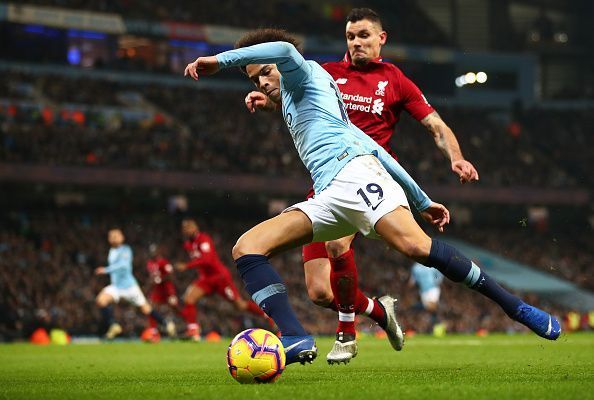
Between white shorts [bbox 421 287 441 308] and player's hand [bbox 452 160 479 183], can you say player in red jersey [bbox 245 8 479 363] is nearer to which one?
player's hand [bbox 452 160 479 183]

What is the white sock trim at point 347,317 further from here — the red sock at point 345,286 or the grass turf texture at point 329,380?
the grass turf texture at point 329,380

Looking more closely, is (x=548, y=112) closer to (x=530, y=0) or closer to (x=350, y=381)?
(x=530, y=0)

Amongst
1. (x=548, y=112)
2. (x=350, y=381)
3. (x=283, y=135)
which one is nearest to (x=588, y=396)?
(x=350, y=381)

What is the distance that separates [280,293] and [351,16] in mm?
2744

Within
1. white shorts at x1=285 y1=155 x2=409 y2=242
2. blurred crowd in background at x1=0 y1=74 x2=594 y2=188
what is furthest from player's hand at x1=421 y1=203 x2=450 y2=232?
blurred crowd in background at x1=0 y1=74 x2=594 y2=188

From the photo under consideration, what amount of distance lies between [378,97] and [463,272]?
7.54ft

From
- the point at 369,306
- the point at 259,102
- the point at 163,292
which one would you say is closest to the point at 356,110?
the point at 259,102

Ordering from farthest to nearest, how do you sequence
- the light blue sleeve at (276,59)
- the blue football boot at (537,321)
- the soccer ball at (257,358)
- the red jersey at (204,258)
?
the red jersey at (204,258) < the blue football boot at (537,321) < the soccer ball at (257,358) < the light blue sleeve at (276,59)

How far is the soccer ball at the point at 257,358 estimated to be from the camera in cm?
627

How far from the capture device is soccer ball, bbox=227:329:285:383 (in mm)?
6273

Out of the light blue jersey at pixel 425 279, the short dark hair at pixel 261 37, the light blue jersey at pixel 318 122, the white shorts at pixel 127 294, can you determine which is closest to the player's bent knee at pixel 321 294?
the light blue jersey at pixel 318 122

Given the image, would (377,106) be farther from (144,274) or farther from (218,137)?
(218,137)

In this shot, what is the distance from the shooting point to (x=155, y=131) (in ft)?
119

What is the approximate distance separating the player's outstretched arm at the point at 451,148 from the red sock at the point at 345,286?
4.35 feet
